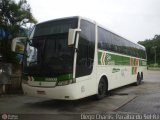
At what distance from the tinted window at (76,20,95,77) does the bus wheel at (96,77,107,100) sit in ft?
4.97

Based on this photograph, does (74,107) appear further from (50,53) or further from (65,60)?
(50,53)

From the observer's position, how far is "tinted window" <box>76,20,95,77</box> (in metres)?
10.5

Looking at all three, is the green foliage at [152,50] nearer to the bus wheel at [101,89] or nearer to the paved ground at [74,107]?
the bus wheel at [101,89]

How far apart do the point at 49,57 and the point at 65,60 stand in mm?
653

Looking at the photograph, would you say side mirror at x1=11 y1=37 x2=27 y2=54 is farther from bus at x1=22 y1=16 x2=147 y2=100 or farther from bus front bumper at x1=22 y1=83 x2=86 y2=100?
bus front bumper at x1=22 y1=83 x2=86 y2=100

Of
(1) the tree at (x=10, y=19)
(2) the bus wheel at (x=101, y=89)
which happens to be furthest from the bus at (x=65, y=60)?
(1) the tree at (x=10, y=19)

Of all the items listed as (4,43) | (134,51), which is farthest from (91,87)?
(134,51)

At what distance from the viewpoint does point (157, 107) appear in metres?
10.5

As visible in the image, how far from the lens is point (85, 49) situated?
35.8 feet

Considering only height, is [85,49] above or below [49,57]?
above

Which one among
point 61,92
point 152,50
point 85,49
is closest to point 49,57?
point 61,92

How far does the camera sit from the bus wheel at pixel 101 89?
12.4m

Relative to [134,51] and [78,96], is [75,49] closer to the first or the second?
[78,96]

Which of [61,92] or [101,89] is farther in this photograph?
[101,89]
